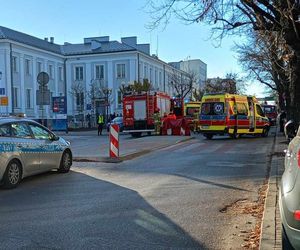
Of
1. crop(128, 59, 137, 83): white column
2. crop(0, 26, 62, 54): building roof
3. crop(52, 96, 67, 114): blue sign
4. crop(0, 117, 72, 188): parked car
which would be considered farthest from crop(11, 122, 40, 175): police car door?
crop(128, 59, 137, 83): white column

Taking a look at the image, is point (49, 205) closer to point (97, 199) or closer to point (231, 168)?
point (97, 199)

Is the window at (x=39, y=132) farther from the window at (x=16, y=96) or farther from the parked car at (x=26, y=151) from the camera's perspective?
the window at (x=16, y=96)

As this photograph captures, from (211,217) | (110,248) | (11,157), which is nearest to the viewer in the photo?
(110,248)

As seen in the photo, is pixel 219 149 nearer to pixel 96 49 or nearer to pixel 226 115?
pixel 226 115

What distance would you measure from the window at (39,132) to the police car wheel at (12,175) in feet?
3.86

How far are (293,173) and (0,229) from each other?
4.37 meters

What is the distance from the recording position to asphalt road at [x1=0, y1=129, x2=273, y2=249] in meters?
6.48

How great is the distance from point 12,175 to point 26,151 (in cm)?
77

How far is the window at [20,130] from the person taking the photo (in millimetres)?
11281

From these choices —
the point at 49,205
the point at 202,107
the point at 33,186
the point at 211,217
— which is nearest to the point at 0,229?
the point at 49,205

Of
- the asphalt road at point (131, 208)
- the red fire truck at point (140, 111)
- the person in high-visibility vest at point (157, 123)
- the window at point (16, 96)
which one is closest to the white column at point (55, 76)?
the window at point (16, 96)

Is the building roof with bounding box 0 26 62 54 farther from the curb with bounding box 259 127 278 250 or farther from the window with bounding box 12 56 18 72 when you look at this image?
the curb with bounding box 259 127 278 250

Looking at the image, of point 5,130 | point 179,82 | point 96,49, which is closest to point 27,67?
point 96,49

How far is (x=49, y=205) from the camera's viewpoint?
8773 mm
